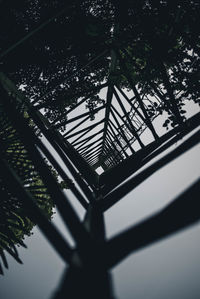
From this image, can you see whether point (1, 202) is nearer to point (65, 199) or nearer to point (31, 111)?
point (31, 111)

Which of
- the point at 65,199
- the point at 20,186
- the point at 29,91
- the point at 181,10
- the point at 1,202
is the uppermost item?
the point at 29,91

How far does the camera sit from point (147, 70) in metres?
2.49

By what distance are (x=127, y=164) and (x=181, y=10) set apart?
2.14m

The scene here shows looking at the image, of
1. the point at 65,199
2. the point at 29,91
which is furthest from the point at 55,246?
the point at 29,91

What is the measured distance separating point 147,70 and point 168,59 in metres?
0.29

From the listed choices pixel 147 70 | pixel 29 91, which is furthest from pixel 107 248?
pixel 29 91

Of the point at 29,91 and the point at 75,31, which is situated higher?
the point at 29,91

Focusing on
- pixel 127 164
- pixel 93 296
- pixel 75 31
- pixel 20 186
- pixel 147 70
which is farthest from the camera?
pixel 75 31

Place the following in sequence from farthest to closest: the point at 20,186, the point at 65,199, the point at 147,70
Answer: the point at 147,70 < the point at 20,186 < the point at 65,199

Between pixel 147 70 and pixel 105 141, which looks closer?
pixel 147 70

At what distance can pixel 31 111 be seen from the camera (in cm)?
233

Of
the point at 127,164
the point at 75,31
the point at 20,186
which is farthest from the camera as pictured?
the point at 75,31

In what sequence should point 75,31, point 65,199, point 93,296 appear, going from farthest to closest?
point 75,31 → point 65,199 → point 93,296

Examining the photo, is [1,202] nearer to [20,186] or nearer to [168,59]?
[20,186]
